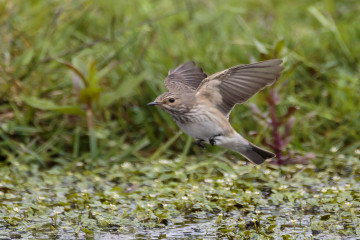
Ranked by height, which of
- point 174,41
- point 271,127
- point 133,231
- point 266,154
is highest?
point 174,41

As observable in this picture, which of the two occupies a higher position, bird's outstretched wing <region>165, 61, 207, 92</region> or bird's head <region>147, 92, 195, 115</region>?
bird's outstretched wing <region>165, 61, 207, 92</region>

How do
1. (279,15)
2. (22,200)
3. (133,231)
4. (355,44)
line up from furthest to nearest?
(279,15) → (355,44) → (22,200) → (133,231)

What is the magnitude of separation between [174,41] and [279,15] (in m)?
2.27

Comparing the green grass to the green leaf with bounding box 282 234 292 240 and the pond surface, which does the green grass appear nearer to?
the pond surface

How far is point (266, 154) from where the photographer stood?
4.14 metres

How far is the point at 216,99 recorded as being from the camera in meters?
3.90

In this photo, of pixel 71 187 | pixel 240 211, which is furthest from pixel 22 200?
pixel 240 211

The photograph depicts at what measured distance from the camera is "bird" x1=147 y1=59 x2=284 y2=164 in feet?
11.8

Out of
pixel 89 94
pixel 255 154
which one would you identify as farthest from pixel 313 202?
pixel 89 94

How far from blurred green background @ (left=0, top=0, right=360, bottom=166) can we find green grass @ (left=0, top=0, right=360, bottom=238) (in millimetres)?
14

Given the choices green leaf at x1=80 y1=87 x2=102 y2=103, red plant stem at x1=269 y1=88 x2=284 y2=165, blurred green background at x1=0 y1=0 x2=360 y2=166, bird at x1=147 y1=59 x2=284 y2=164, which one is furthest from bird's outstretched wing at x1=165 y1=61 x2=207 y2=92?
green leaf at x1=80 y1=87 x2=102 y2=103

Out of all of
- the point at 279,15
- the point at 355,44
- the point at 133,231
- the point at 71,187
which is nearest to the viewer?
the point at 133,231

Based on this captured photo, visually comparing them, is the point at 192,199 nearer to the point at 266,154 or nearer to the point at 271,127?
the point at 266,154

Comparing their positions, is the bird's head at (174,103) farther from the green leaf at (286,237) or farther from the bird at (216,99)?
the green leaf at (286,237)
